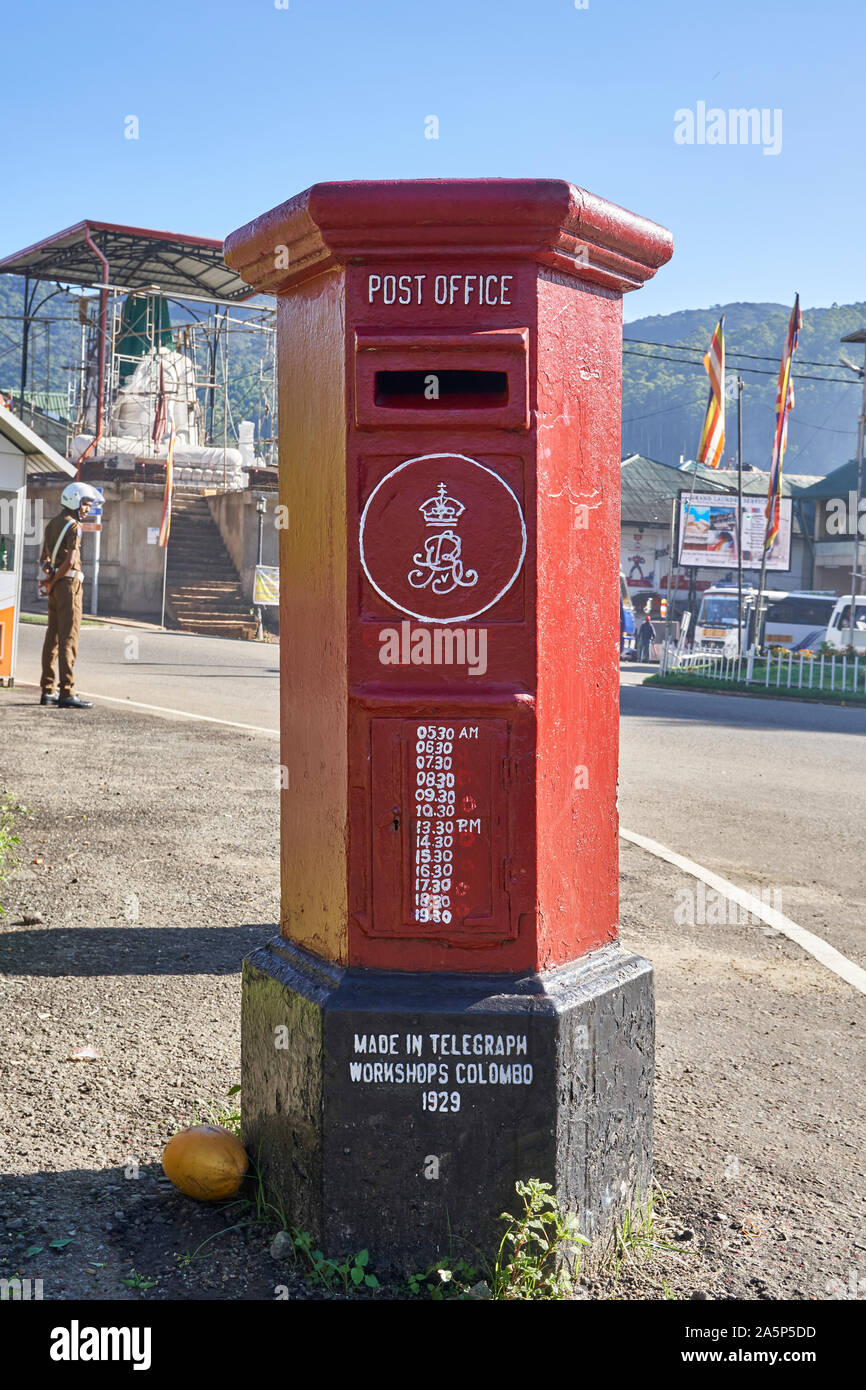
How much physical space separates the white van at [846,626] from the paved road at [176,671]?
542 inches

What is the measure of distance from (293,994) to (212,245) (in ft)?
117

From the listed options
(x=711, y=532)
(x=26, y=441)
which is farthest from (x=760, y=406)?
(x=26, y=441)

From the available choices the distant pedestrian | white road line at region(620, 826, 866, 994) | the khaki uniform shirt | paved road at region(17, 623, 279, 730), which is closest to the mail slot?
white road line at region(620, 826, 866, 994)

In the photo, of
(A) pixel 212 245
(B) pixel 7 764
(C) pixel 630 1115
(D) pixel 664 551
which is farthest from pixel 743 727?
(D) pixel 664 551

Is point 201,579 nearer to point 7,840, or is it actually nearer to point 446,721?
point 7,840

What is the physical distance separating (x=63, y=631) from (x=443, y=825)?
403 inches

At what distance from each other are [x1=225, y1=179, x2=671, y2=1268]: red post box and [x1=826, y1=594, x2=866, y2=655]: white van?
27.3 metres

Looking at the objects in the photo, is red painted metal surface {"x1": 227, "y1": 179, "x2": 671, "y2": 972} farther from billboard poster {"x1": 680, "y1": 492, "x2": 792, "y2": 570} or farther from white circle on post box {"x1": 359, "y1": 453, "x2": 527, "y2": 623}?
billboard poster {"x1": 680, "y1": 492, "x2": 792, "y2": 570}

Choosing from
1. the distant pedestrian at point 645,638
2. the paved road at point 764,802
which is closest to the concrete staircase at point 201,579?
the distant pedestrian at point 645,638

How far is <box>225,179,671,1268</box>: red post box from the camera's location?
2.60 metres

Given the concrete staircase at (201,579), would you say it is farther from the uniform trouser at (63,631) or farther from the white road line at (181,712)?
the uniform trouser at (63,631)

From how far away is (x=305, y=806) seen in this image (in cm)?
294

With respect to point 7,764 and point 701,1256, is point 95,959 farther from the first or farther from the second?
point 7,764

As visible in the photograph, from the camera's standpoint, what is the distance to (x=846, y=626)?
3050 cm
